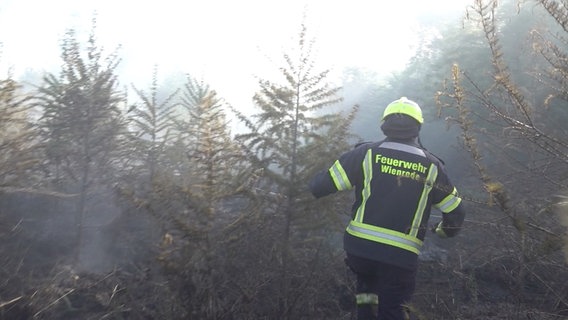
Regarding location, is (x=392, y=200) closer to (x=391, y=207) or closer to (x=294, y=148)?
(x=391, y=207)

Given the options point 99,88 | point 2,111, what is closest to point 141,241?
point 99,88

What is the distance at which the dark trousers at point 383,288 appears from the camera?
399cm

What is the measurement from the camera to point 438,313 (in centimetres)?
480

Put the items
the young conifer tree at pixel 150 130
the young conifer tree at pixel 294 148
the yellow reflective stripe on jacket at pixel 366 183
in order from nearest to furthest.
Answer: the yellow reflective stripe on jacket at pixel 366 183
the young conifer tree at pixel 294 148
the young conifer tree at pixel 150 130

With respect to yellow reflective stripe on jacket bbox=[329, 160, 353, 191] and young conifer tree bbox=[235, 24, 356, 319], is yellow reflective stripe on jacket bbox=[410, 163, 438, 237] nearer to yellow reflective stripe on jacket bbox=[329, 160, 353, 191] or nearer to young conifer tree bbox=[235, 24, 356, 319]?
yellow reflective stripe on jacket bbox=[329, 160, 353, 191]

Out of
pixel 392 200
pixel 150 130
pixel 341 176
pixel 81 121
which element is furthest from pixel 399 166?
pixel 150 130

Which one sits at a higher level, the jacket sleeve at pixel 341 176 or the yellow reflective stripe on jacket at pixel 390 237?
the jacket sleeve at pixel 341 176

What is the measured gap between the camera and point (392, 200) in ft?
13.2

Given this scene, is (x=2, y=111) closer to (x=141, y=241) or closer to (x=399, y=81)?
(x=141, y=241)

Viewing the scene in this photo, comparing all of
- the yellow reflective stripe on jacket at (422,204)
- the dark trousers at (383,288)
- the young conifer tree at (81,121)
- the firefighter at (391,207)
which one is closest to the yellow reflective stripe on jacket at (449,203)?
the firefighter at (391,207)

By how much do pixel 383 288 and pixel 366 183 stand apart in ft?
2.87

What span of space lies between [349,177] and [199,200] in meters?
1.30

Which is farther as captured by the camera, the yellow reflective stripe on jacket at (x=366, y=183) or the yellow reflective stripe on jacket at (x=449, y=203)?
the yellow reflective stripe on jacket at (x=366, y=183)

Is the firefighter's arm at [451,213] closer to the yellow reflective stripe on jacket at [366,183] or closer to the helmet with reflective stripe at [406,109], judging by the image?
the yellow reflective stripe on jacket at [366,183]
